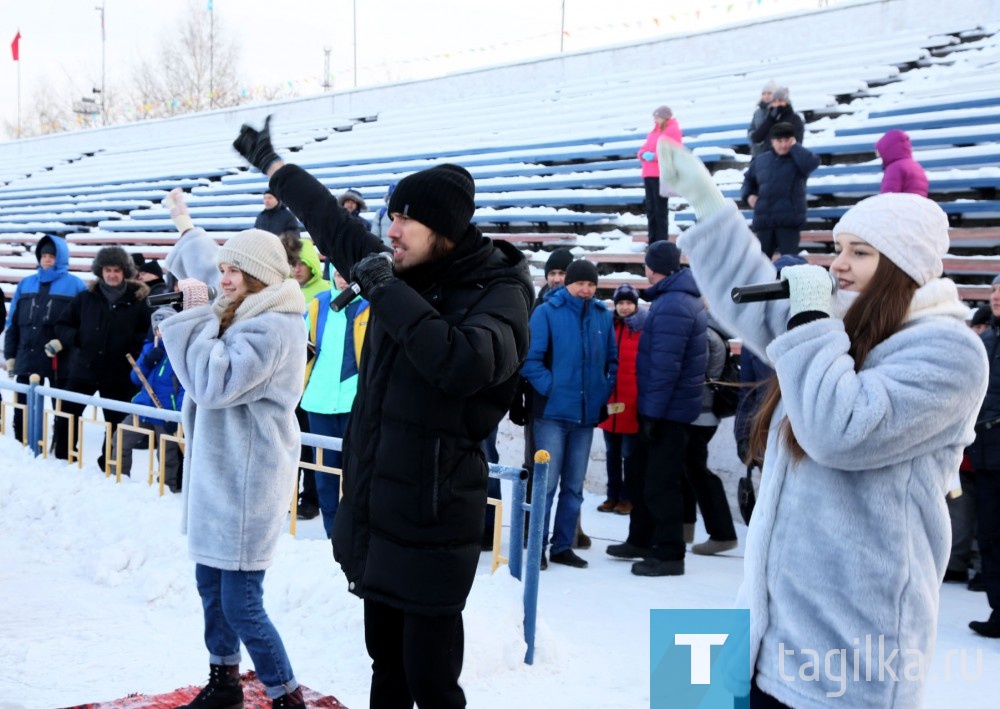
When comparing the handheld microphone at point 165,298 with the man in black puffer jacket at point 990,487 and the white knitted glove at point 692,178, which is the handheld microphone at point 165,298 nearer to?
the white knitted glove at point 692,178

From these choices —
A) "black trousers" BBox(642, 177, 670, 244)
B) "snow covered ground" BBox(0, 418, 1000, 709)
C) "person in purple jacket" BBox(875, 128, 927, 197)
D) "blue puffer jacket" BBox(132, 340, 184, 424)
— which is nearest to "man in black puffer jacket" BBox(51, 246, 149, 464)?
"blue puffer jacket" BBox(132, 340, 184, 424)

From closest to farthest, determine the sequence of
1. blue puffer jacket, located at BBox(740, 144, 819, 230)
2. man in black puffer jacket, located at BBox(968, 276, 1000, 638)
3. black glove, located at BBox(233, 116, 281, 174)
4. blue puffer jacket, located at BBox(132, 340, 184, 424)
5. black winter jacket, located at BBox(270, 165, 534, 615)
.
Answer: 1. black winter jacket, located at BBox(270, 165, 534, 615)
2. black glove, located at BBox(233, 116, 281, 174)
3. man in black puffer jacket, located at BBox(968, 276, 1000, 638)
4. blue puffer jacket, located at BBox(132, 340, 184, 424)
5. blue puffer jacket, located at BBox(740, 144, 819, 230)

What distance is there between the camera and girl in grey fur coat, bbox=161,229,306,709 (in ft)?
11.1

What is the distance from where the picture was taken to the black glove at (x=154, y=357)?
7.63 meters

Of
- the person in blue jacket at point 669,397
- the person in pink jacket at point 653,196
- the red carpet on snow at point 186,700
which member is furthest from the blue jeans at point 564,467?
the person in pink jacket at point 653,196

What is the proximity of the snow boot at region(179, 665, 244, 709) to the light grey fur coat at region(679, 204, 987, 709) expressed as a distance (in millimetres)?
2082

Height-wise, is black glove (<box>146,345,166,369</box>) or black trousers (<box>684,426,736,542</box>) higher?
black glove (<box>146,345,166,369</box>)

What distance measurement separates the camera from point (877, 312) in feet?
6.88

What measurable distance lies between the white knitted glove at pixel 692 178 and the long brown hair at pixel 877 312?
0.39 metres

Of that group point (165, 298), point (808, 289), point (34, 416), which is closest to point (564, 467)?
point (165, 298)

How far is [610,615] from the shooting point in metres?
5.11

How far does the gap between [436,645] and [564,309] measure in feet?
12.2

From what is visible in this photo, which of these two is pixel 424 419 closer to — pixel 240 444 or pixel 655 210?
pixel 240 444

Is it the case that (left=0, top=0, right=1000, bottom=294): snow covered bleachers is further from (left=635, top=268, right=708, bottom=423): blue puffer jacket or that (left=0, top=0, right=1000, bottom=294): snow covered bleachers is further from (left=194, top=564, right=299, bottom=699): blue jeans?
(left=194, top=564, right=299, bottom=699): blue jeans
